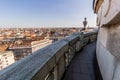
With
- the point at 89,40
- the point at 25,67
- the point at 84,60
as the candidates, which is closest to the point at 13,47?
the point at 89,40

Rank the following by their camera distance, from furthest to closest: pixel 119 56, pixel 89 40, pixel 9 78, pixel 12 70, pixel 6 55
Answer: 1. pixel 6 55
2. pixel 89 40
3. pixel 119 56
4. pixel 12 70
5. pixel 9 78

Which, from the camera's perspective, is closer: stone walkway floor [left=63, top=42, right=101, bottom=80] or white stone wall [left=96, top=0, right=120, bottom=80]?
white stone wall [left=96, top=0, right=120, bottom=80]

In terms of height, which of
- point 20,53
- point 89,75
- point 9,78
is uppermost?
point 9,78

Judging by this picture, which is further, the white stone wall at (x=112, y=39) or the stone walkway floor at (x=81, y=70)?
the stone walkway floor at (x=81, y=70)

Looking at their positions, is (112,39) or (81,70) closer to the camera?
(112,39)

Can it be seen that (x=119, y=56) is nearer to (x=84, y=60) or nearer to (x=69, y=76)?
(x=69, y=76)

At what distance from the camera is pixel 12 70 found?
1099mm

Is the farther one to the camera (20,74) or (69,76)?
(69,76)

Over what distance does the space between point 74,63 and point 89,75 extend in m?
0.86

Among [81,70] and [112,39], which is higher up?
[112,39]

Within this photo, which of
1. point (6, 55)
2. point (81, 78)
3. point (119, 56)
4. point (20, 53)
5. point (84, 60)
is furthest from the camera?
point (20, 53)

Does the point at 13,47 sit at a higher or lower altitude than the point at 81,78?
lower

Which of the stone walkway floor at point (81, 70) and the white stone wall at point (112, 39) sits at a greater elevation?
the white stone wall at point (112, 39)

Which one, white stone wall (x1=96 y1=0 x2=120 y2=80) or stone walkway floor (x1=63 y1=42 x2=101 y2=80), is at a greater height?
white stone wall (x1=96 y1=0 x2=120 y2=80)
